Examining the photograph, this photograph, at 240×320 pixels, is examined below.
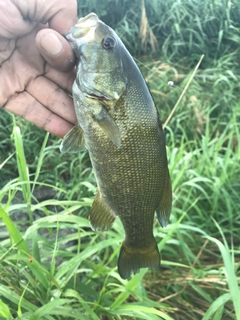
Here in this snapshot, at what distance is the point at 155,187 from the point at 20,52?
0.82m

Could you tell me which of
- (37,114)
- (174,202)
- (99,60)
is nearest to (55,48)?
(99,60)

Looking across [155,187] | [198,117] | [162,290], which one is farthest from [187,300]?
[198,117]

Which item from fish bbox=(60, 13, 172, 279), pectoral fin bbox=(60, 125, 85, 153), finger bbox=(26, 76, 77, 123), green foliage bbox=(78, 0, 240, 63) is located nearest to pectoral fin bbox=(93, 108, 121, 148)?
fish bbox=(60, 13, 172, 279)

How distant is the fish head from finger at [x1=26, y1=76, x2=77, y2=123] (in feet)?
0.97

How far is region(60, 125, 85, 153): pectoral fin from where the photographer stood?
1.43 m

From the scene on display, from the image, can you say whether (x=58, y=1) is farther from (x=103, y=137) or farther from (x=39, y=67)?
(x=103, y=137)

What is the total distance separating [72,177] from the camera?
11.0 ft

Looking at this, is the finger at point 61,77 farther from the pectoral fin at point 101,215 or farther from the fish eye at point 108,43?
the pectoral fin at point 101,215

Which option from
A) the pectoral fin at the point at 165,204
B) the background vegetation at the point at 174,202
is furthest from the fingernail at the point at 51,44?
the pectoral fin at the point at 165,204

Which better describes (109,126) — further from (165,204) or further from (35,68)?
(35,68)

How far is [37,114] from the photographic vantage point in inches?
68.5

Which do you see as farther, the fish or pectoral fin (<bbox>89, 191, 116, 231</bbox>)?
pectoral fin (<bbox>89, 191, 116, 231</bbox>)

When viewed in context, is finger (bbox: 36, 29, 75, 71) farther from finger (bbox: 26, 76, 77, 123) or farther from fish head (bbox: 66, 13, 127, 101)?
finger (bbox: 26, 76, 77, 123)

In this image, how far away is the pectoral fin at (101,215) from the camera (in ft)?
5.00
